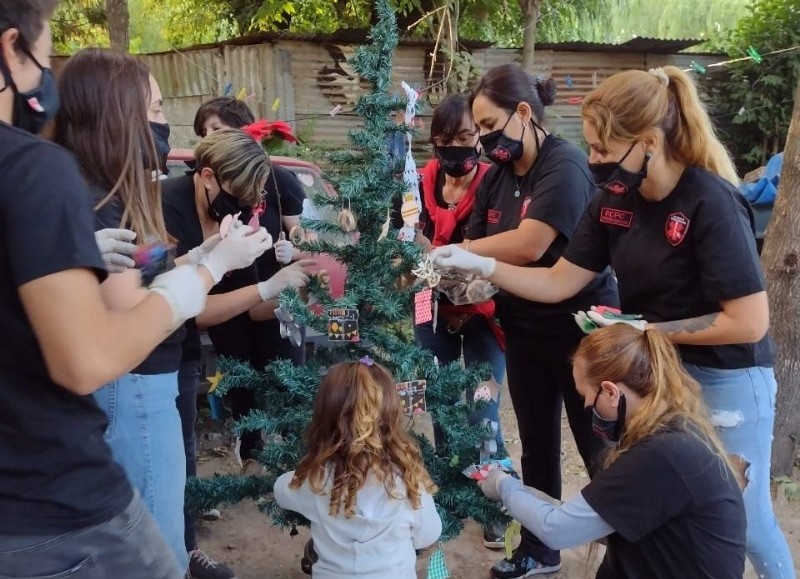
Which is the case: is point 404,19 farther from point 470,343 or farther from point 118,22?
point 470,343

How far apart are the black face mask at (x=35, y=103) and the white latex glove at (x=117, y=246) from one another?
1.14ft

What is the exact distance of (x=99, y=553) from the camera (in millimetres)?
1360

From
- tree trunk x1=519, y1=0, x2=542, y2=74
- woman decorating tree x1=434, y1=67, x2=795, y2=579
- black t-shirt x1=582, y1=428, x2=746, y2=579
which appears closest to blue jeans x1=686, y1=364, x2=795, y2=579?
woman decorating tree x1=434, y1=67, x2=795, y2=579

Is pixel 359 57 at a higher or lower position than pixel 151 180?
higher

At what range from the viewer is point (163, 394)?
2.10 metres

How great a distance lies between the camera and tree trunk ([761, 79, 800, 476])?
3.99 meters

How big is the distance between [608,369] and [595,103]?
83 centimetres

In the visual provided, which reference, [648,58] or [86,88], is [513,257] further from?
[648,58]

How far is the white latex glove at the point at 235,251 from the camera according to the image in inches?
69.6

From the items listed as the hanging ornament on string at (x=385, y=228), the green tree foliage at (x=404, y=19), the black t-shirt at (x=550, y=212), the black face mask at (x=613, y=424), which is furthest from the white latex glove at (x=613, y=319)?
the green tree foliage at (x=404, y=19)

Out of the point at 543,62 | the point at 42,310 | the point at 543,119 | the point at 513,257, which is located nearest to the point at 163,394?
the point at 42,310

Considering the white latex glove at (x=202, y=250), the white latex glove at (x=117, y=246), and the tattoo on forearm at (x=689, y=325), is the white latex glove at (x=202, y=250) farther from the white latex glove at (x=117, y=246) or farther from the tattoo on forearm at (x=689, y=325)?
the tattoo on forearm at (x=689, y=325)

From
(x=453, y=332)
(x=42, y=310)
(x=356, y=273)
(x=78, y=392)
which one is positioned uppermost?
(x=42, y=310)

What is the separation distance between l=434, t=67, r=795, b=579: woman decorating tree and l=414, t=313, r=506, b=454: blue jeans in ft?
3.31
